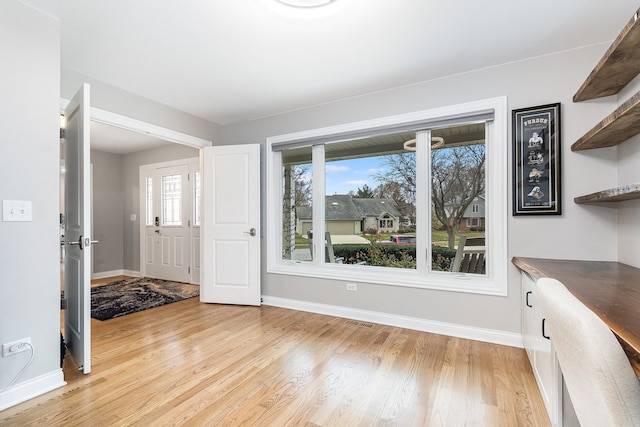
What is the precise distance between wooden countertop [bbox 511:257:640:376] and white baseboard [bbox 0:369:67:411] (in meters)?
2.81

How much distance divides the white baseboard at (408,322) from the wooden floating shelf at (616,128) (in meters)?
1.61

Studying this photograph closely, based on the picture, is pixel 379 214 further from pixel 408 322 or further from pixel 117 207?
pixel 117 207

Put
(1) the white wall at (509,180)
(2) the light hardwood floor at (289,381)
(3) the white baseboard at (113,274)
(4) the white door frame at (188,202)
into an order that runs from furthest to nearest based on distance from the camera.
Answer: (3) the white baseboard at (113,274), (4) the white door frame at (188,202), (1) the white wall at (509,180), (2) the light hardwood floor at (289,381)

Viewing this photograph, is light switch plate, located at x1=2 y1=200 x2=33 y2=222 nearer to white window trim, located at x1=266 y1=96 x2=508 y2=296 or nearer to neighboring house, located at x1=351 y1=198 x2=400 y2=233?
white window trim, located at x1=266 y1=96 x2=508 y2=296

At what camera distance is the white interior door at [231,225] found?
12.1 ft

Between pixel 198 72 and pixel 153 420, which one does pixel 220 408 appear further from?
pixel 198 72

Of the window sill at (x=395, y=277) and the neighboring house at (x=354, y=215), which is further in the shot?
the neighboring house at (x=354, y=215)

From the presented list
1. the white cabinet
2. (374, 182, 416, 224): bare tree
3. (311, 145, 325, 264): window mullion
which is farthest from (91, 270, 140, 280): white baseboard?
the white cabinet

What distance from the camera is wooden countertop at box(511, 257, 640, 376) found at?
0.77 m

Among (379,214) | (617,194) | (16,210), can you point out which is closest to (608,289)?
(617,194)

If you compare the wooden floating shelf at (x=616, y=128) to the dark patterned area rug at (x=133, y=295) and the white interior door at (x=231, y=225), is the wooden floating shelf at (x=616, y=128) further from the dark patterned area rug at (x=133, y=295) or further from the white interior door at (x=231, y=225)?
the dark patterned area rug at (x=133, y=295)

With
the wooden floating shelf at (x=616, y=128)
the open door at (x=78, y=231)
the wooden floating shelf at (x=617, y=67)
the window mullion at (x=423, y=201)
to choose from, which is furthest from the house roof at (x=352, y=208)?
the open door at (x=78, y=231)

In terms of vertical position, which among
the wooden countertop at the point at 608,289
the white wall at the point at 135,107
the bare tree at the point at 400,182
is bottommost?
the wooden countertop at the point at 608,289

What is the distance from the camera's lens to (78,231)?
6.96ft
